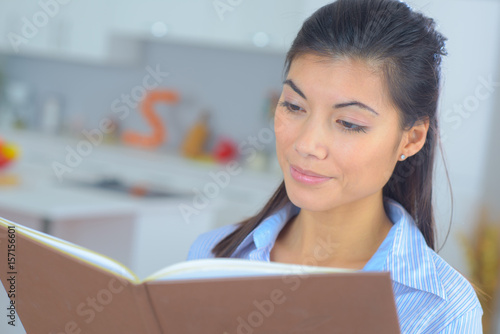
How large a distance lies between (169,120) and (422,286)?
4.31 m

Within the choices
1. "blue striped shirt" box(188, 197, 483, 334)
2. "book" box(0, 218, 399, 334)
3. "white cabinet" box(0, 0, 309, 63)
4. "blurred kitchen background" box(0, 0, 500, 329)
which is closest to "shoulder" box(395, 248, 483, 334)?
"blue striped shirt" box(188, 197, 483, 334)

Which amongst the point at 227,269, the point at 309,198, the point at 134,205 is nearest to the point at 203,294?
the point at 227,269

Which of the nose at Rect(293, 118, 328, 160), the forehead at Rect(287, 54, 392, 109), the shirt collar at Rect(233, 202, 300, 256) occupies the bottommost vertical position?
the shirt collar at Rect(233, 202, 300, 256)

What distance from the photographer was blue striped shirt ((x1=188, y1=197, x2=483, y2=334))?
109 cm

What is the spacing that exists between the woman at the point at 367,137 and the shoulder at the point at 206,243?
9.2 inches

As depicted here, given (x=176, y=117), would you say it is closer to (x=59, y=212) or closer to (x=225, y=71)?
(x=225, y=71)

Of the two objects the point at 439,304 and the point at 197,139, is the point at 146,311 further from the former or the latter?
the point at 197,139

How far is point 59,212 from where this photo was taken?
9.90 ft

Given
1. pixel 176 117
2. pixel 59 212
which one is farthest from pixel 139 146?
pixel 59 212

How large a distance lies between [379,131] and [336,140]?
8 cm

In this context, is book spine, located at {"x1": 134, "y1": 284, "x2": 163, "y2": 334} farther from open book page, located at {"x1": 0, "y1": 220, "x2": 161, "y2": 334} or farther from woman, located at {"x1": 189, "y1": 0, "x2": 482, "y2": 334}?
woman, located at {"x1": 189, "y1": 0, "x2": 482, "y2": 334}

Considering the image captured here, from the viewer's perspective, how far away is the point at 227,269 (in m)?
0.85

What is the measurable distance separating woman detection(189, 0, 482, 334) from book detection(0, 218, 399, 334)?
280 mm

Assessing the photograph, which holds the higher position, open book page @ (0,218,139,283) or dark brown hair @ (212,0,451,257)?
dark brown hair @ (212,0,451,257)
